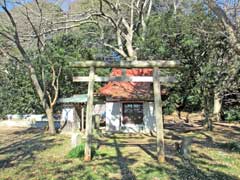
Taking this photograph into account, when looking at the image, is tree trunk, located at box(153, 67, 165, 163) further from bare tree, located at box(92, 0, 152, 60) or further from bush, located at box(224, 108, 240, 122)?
bush, located at box(224, 108, 240, 122)

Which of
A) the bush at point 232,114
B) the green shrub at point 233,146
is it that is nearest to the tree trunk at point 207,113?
the bush at point 232,114

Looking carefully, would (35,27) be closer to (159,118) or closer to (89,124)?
(89,124)

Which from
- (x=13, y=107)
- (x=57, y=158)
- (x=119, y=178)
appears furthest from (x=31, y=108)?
(x=119, y=178)

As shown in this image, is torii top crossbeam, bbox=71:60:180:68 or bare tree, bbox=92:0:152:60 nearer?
torii top crossbeam, bbox=71:60:180:68

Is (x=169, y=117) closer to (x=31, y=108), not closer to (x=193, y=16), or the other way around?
(x=31, y=108)

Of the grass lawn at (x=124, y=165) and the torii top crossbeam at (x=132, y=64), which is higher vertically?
the torii top crossbeam at (x=132, y=64)

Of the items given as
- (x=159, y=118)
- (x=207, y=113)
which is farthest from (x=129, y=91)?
(x=159, y=118)

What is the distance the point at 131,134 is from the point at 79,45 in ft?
32.0

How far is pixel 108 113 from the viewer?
17906 mm

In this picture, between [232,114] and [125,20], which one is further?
[232,114]

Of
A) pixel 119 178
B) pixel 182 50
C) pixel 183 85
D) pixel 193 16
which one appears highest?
pixel 193 16

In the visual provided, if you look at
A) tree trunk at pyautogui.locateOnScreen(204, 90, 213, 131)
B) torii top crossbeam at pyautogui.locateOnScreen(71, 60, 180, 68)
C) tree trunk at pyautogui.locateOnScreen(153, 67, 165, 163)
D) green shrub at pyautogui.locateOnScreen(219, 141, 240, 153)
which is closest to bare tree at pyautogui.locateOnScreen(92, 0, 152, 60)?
tree trunk at pyautogui.locateOnScreen(204, 90, 213, 131)

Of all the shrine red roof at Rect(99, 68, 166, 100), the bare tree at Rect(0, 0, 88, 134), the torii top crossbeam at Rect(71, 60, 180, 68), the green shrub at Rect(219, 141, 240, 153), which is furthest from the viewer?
the shrine red roof at Rect(99, 68, 166, 100)

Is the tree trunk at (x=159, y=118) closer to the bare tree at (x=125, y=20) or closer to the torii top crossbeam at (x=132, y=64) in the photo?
the torii top crossbeam at (x=132, y=64)
